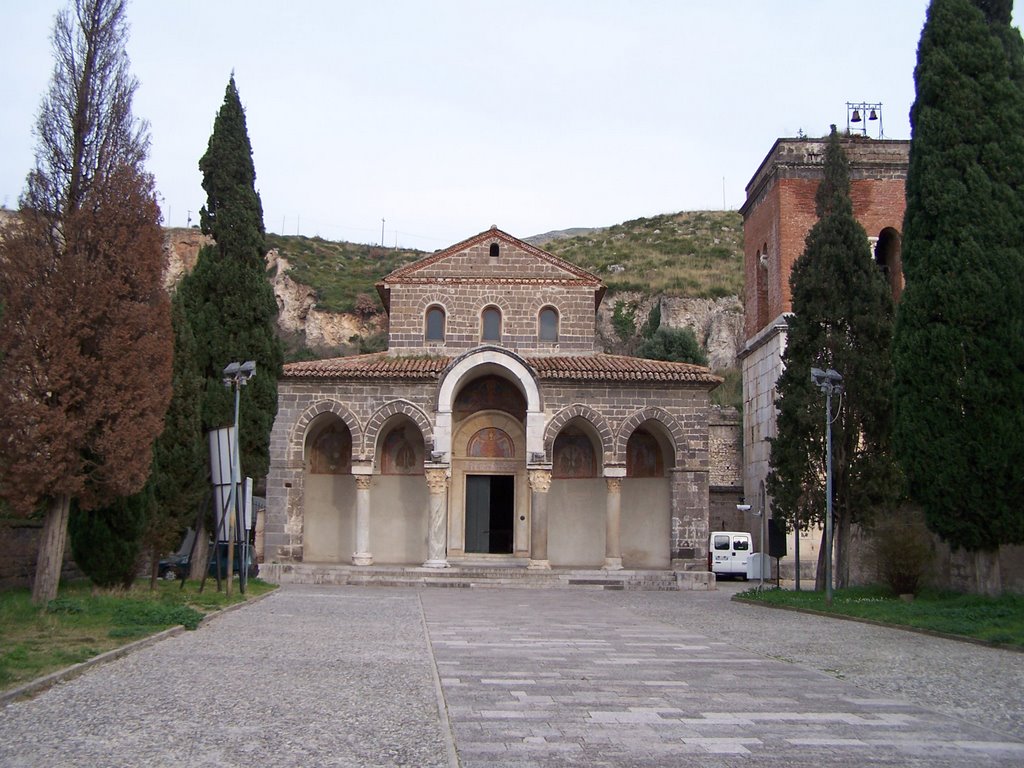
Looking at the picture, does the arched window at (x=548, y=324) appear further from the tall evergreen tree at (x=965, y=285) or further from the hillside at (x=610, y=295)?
the hillside at (x=610, y=295)

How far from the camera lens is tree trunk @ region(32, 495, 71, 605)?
13797mm

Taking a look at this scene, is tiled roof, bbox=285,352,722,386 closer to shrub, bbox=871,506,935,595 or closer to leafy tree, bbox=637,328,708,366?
shrub, bbox=871,506,935,595

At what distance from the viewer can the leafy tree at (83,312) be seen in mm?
13695

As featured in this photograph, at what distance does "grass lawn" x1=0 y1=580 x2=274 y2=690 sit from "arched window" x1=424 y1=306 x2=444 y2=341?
12721 mm

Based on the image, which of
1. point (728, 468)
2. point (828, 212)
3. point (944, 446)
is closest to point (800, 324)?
point (828, 212)

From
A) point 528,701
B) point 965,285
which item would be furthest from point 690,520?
point 528,701

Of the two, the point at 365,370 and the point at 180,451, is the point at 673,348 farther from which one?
the point at 180,451

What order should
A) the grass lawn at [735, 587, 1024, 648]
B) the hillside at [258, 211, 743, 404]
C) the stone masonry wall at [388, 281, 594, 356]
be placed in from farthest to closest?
the hillside at [258, 211, 743, 404], the stone masonry wall at [388, 281, 594, 356], the grass lawn at [735, 587, 1024, 648]

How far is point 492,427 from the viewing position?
1130 inches

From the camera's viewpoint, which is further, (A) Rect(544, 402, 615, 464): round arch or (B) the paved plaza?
(A) Rect(544, 402, 615, 464): round arch

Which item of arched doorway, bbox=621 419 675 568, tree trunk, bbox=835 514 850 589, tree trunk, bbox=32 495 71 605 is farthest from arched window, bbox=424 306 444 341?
tree trunk, bbox=32 495 71 605

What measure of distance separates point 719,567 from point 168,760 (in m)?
27.7

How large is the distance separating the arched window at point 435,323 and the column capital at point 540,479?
564 centimetres

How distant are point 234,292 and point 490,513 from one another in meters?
10.7
